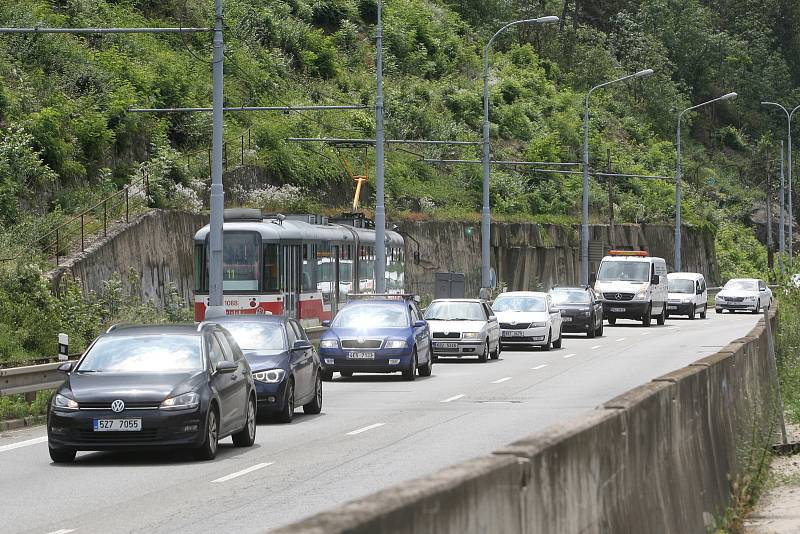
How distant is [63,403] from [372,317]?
13.9 metres

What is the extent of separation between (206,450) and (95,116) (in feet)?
91.3

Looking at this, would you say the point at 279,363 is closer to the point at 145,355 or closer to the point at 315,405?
the point at 315,405

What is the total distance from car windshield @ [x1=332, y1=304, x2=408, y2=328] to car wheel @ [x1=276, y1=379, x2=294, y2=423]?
27.3 ft

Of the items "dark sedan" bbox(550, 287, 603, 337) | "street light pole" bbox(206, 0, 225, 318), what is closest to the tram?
"street light pole" bbox(206, 0, 225, 318)

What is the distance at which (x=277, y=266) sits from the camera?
35969 mm

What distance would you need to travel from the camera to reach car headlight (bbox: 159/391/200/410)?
49.2 ft

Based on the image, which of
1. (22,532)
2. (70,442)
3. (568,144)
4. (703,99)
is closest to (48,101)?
(70,442)

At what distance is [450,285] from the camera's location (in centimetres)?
5181

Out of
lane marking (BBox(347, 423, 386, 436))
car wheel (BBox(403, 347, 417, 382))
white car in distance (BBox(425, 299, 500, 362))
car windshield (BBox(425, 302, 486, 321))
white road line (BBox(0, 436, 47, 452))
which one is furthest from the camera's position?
car windshield (BBox(425, 302, 486, 321))

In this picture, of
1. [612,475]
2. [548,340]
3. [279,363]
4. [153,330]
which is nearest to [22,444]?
[153,330]

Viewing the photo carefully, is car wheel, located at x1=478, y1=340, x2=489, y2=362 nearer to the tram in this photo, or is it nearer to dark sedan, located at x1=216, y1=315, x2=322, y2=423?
the tram

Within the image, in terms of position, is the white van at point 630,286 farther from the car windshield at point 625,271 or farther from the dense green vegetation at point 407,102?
the dense green vegetation at point 407,102

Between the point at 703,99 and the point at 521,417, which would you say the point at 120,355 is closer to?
the point at 521,417

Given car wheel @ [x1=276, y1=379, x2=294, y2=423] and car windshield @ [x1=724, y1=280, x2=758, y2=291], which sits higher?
car windshield @ [x1=724, y1=280, x2=758, y2=291]
